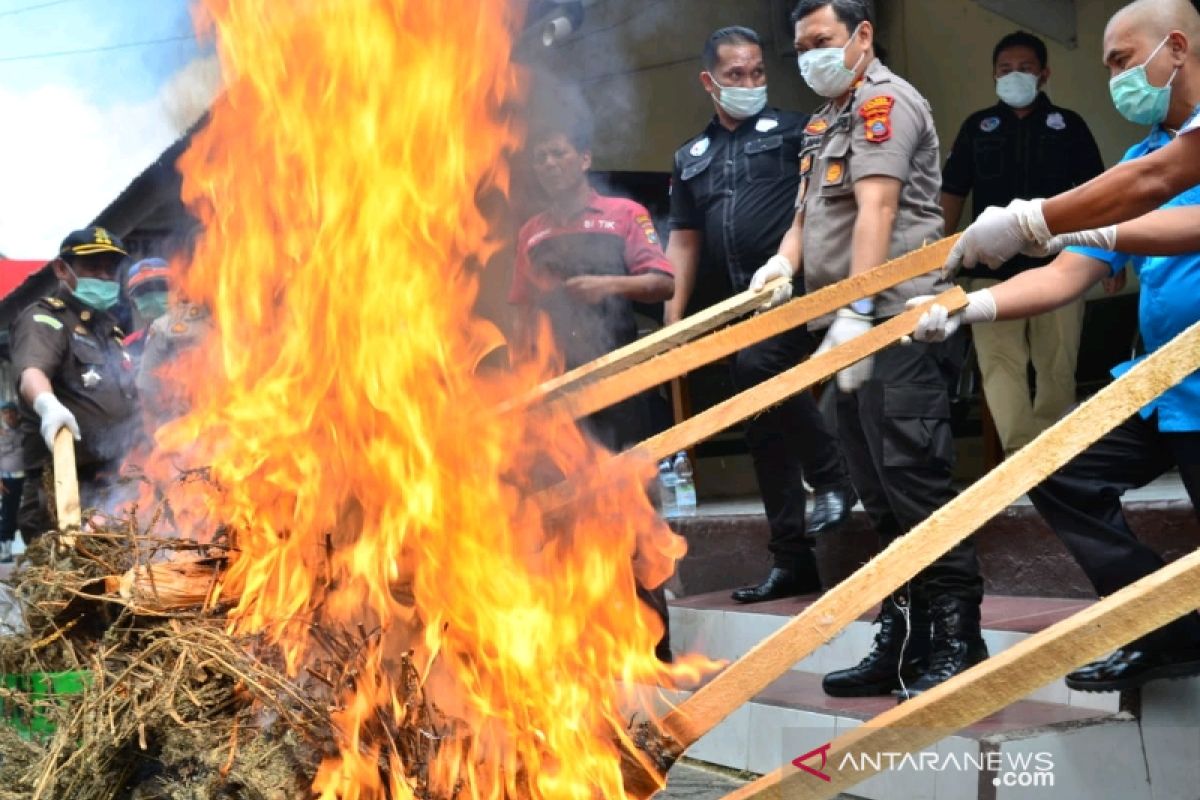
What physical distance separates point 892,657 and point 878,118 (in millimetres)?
1820

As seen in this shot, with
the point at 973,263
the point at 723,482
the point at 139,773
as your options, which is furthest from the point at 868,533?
the point at 723,482

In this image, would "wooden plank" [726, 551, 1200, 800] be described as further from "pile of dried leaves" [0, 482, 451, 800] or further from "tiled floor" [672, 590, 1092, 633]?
"tiled floor" [672, 590, 1092, 633]

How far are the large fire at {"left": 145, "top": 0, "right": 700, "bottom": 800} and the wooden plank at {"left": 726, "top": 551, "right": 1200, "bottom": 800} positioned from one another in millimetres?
561

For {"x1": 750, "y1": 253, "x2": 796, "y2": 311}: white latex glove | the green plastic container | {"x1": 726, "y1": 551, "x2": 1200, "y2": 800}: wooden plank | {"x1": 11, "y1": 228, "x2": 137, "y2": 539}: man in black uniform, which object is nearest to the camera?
{"x1": 726, "y1": 551, "x2": 1200, "y2": 800}: wooden plank

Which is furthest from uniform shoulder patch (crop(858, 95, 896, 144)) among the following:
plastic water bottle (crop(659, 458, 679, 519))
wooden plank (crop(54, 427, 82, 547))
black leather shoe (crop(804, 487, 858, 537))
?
plastic water bottle (crop(659, 458, 679, 519))

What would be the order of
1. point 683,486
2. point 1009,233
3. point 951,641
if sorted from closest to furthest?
point 1009,233 < point 951,641 < point 683,486

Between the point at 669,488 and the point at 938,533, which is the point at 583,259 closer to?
the point at 669,488

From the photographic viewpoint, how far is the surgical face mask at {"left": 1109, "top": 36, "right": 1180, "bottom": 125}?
352 centimetres

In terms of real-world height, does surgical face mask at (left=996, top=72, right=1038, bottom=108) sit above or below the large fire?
above

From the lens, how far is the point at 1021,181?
6.25 metres

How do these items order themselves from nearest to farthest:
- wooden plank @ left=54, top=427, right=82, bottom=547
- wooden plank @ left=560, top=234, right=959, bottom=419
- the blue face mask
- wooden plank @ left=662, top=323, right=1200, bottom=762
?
wooden plank @ left=662, top=323, right=1200, bottom=762 → wooden plank @ left=560, top=234, right=959, bottom=419 → wooden plank @ left=54, top=427, right=82, bottom=547 → the blue face mask

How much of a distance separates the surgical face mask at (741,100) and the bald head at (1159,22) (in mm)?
Result: 2100

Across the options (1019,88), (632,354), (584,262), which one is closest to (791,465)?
(584,262)

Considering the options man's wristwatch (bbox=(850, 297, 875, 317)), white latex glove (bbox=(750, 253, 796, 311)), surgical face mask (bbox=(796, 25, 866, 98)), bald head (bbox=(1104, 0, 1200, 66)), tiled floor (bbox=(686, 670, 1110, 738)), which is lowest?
tiled floor (bbox=(686, 670, 1110, 738))
